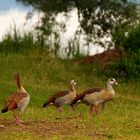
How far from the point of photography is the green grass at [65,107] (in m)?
13.3

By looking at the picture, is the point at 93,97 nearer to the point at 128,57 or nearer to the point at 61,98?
the point at 61,98

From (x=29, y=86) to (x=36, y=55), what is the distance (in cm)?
922

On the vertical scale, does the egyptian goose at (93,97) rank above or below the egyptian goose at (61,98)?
above

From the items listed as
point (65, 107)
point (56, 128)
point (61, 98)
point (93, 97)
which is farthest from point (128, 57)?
point (56, 128)

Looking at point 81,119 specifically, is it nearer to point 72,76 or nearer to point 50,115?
point 50,115

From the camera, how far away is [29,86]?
27.3m

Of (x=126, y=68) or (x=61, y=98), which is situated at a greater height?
(x=61, y=98)

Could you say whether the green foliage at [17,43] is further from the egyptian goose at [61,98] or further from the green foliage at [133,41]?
the egyptian goose at [61,98]

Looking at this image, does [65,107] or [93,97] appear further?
[65,107]

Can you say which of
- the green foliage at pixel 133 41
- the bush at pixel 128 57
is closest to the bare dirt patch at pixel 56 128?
the bush at pixel 128 57

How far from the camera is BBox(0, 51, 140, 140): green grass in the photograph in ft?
43.8

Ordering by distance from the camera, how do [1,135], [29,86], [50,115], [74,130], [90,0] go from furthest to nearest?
[90,0], [29,86], [50,115], [74,130], [1,135]

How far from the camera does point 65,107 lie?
878 inches

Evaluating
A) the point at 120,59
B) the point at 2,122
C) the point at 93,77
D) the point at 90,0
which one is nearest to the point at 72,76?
the point at 93,77
